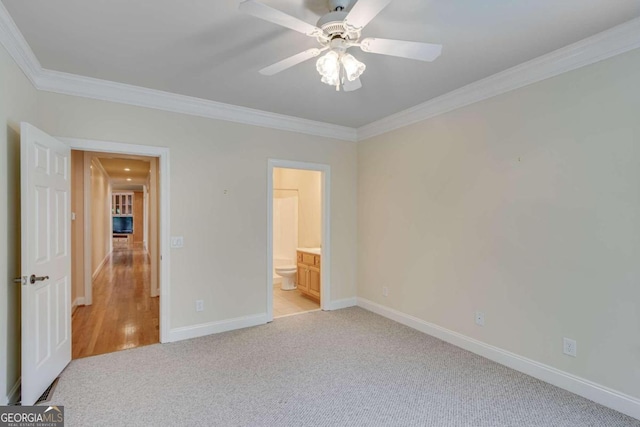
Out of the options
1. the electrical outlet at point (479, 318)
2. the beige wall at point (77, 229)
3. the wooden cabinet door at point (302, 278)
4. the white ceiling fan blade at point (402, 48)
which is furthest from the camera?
the wooden cabinet door at point (302, 278)

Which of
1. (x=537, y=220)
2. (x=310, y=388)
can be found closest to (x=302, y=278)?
(x=310, y=388)

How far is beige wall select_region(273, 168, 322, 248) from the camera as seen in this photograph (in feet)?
18.6

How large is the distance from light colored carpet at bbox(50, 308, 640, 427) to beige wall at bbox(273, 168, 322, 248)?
2.48m

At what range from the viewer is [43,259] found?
7.97ft

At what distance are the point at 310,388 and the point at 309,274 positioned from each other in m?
2.68

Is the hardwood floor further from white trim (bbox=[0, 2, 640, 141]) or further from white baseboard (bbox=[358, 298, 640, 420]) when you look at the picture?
white baseboard (bbox=[358, 298, 640, 420])

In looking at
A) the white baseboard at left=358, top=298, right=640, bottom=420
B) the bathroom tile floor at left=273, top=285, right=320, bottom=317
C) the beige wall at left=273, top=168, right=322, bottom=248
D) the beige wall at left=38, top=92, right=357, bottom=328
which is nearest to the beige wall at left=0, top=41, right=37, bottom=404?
the beige wall at left=38, top=92, right=357, bottom=328

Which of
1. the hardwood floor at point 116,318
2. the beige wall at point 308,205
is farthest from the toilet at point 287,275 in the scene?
the hardwood floor at point 116,318

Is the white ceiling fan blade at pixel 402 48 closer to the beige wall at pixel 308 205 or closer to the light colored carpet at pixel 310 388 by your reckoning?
the light colored carpet at pixel 310 388

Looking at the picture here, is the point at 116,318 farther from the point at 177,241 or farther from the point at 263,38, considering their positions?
the point at 263,38

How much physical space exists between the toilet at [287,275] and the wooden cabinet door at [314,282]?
650mm

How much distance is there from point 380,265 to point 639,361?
260 cm

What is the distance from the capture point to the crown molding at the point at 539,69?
7.22 ft

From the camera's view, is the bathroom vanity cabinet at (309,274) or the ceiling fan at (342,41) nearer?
the ceiling fan at (342,41)
